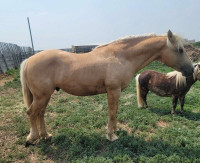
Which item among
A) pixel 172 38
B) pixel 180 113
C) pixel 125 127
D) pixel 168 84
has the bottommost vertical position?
pixel 180 113

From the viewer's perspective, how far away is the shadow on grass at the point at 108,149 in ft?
9.31

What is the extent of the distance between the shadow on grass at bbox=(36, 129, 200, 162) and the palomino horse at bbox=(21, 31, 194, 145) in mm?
316

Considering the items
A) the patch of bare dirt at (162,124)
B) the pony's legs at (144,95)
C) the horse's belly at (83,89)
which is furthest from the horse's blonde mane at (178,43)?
the pony's legs at (144,95)

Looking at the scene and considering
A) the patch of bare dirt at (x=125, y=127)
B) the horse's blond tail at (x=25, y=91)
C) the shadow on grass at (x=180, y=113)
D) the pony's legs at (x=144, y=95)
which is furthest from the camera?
the pony's legs at (x=144, y=95)

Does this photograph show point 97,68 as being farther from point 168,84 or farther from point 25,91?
point 168,84

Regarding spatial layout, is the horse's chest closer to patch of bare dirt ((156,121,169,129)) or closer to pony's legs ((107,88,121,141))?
patch of bare dirt ((156,121,169,129))

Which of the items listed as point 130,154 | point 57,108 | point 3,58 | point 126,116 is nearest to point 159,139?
point 130,154

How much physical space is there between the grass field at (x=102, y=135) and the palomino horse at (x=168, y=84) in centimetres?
52

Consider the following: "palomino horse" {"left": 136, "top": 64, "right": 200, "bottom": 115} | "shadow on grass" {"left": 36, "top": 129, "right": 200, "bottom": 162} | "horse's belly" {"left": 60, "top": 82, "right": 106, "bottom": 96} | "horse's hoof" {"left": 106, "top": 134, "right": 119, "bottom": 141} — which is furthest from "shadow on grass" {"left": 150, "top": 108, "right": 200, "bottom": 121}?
"horse's belly" {"left": 60, "top": 82, "right": 106, "bottom": 96}

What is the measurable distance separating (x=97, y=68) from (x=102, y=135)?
174cm

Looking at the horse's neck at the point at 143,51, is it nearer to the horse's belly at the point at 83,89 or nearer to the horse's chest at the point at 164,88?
the horse's belly at the point at 83,89

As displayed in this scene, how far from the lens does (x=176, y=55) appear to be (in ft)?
10.6

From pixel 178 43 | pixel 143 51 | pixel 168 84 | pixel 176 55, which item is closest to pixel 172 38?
pixel 178 43

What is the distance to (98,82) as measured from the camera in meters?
3.23
